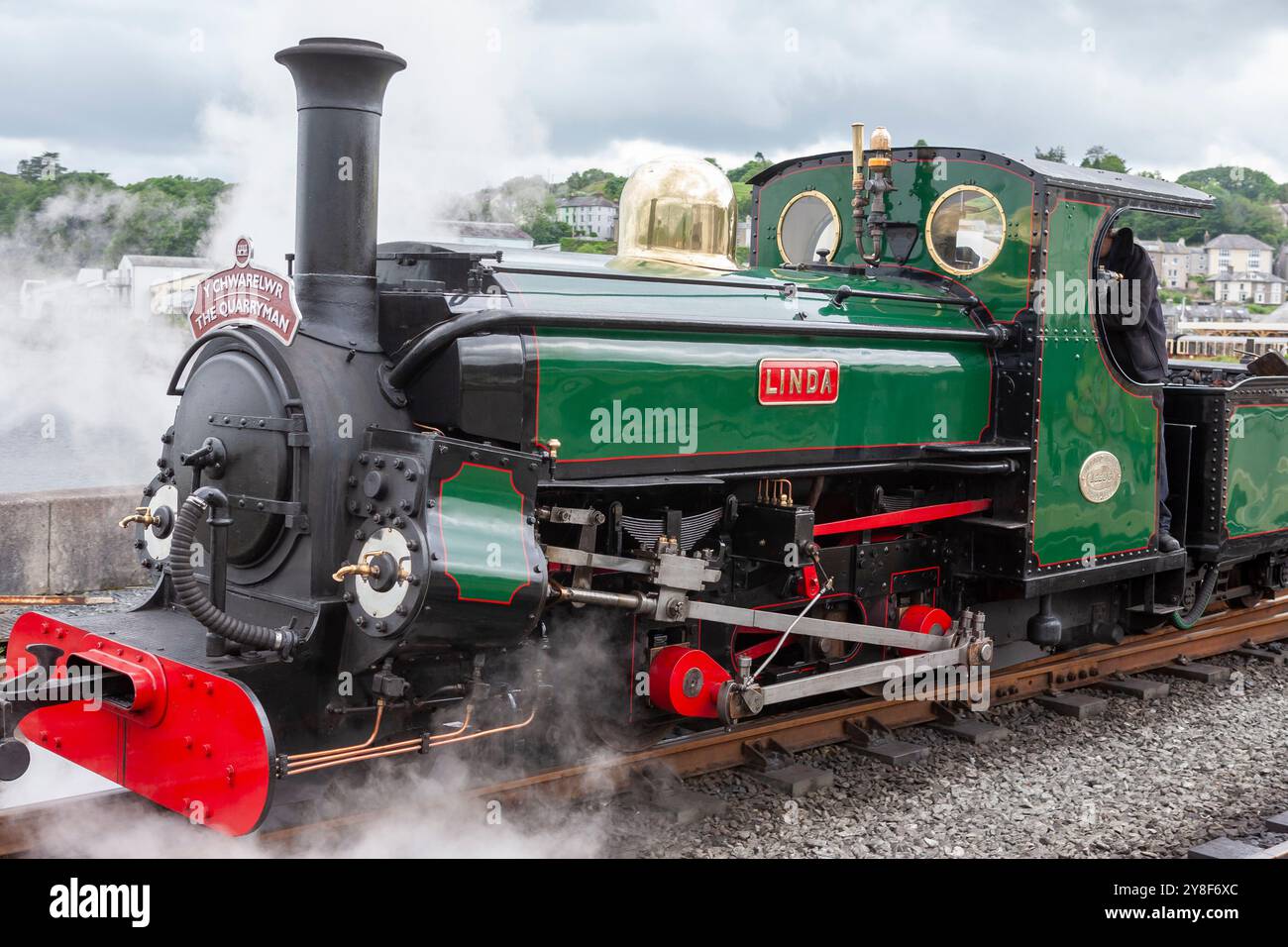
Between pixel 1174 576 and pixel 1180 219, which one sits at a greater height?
pixel 1180 219

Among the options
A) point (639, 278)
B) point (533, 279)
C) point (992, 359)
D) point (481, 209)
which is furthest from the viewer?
point (481, 209)

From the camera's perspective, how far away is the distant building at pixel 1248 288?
9262 centimetres

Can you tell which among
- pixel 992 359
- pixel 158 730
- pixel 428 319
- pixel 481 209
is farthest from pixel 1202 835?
pixel 481 209

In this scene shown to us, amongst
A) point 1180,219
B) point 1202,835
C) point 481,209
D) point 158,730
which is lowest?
point 1202,835

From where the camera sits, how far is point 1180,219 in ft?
23.7

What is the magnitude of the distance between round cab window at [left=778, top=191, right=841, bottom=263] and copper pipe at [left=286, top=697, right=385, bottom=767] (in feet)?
12.2

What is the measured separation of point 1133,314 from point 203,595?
488 cm

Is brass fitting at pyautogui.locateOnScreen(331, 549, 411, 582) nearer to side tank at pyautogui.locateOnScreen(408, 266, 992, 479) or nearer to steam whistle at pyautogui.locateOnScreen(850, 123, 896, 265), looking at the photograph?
side tank at pyautogui.locateOnScreen(408, 266, 992, 479)

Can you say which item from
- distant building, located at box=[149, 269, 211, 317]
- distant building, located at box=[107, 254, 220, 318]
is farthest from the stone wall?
distant building, located at box=[107, 254, 220, 318]

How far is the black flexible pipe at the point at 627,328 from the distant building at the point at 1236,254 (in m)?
110

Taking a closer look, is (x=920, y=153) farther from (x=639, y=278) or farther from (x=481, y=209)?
(x=481, y=209)

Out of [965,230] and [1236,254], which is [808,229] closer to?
[965,230]

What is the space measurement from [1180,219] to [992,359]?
1845mm

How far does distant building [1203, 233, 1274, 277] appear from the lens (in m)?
106
